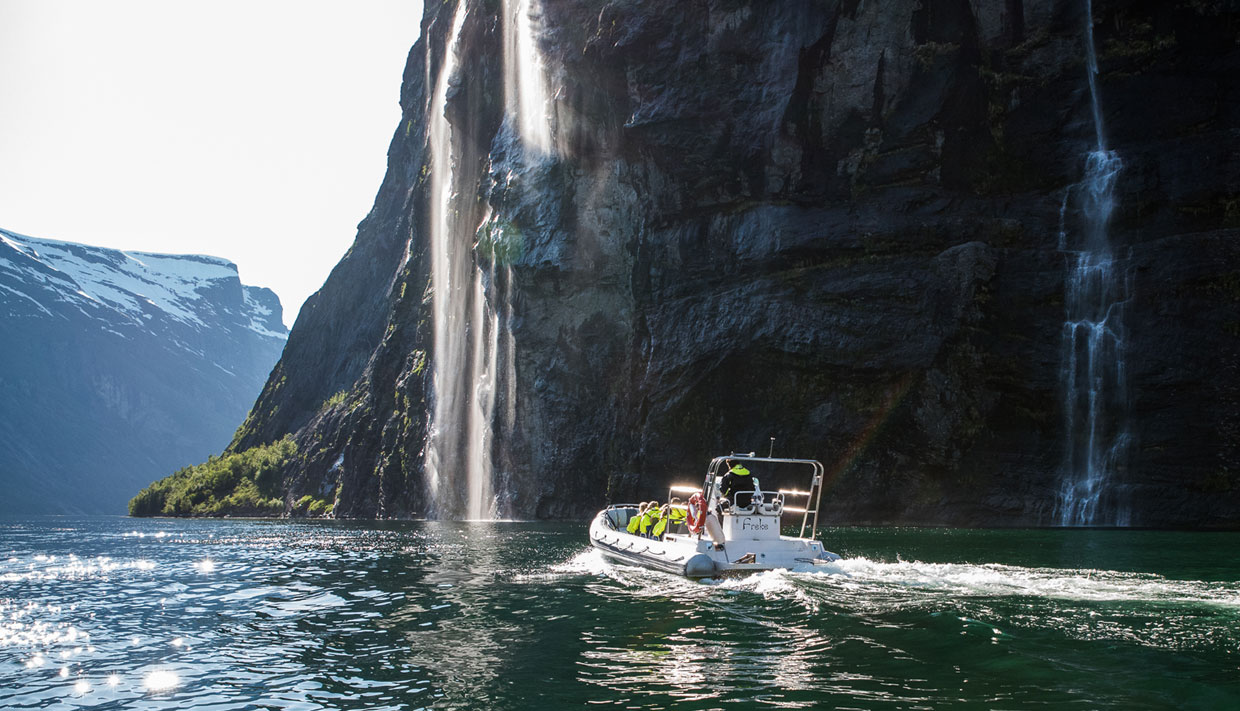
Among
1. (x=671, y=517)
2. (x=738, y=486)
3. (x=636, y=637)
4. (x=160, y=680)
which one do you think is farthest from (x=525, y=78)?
(x=160, y=680)

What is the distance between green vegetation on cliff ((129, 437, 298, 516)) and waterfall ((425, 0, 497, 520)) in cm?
4757

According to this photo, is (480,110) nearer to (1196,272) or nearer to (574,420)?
(574,420)

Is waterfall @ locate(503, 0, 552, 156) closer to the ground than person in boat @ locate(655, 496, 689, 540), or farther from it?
farther from it

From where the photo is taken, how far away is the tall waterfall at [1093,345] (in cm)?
5600

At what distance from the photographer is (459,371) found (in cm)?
9512

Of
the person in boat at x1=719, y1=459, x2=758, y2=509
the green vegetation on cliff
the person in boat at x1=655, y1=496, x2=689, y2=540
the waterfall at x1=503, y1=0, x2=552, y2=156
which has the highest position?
the waterfall at x1=503, y1=0, x2=552, y2=156

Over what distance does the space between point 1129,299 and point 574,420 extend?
39.0m

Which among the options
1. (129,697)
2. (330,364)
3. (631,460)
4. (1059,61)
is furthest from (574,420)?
(330,364)

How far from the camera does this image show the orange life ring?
2956cm

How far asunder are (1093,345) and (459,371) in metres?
58.1

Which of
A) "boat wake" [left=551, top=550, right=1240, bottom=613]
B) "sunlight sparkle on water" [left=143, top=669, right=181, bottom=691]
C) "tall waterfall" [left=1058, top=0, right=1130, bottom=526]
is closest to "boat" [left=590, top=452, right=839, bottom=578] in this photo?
"boat wake" [left=551, top=550, right=1240, bottom=613]

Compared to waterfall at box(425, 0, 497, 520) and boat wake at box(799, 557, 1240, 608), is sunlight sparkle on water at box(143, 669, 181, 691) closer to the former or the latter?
boat wake at box(799, 557, 1240, 608)

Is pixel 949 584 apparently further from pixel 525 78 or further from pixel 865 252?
pixel 525 78

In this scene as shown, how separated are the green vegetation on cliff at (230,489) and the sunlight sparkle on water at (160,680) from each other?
123 m
